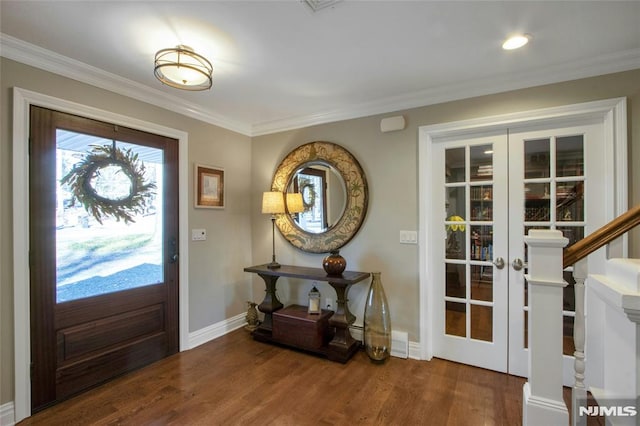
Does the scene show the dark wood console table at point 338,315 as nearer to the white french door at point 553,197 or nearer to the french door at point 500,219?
the french door at point 500,219

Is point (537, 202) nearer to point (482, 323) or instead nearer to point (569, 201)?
point (569, 201)

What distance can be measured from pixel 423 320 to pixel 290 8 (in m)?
2.64

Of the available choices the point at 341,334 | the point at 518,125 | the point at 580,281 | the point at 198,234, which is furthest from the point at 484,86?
the point at 198,234

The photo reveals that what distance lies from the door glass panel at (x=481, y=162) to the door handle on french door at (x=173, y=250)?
2831 mm

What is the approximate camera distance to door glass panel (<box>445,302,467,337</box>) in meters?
2.69

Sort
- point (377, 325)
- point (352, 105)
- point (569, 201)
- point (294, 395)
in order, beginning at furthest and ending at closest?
point (352, 105) < point (377, 325) < point (569, 201) < point (294, 395)

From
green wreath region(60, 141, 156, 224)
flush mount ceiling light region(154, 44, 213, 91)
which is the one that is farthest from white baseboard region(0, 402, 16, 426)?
flush mount ceiling light region(154, 44, 213, 91)

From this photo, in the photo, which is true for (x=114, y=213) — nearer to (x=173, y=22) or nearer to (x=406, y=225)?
(x=173, y=22)

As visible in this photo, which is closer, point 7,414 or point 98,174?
point 7,414

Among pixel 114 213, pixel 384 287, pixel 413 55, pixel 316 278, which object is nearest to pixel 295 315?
pixel 316 278

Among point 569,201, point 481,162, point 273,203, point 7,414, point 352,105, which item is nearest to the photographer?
point 7,414

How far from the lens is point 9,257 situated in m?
1.93

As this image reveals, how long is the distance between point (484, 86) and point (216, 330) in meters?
3.56

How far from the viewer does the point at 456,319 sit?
8.96 feet
